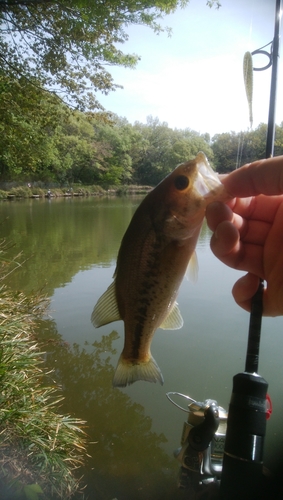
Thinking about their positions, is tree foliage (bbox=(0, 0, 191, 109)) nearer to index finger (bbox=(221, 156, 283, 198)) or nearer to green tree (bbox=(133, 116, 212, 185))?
green tree (bbox=(133, 116, 212, 185))

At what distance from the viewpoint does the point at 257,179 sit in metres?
1.45

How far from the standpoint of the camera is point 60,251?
13430 mm

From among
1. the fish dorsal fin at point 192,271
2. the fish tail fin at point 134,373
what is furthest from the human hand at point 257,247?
the fish tail fin at point 134,373

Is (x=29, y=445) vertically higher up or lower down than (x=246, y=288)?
lower down

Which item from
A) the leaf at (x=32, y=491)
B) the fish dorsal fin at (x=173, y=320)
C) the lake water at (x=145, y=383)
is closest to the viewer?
the fish dorsal fin at (x=173, y=320)

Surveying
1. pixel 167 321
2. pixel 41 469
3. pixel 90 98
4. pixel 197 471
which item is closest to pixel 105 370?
pixel 41 469

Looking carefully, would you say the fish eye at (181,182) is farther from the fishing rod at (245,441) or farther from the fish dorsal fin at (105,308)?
the fishing rod at (245,441)

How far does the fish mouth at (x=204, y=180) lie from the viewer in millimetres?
1397

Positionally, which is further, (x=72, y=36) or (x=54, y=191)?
(x=54, y=191)

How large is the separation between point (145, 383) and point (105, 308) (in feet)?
11.9

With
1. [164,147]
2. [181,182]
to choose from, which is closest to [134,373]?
[181,182]

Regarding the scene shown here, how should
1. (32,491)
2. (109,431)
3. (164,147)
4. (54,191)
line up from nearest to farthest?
(32,491), (109,431), (164,147), (54,191)

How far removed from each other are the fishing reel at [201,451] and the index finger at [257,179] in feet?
4.11

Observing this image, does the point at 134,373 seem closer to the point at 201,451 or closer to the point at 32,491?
the point at 201,451
